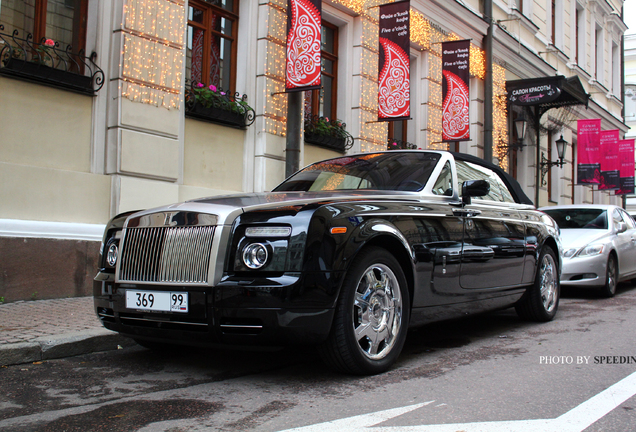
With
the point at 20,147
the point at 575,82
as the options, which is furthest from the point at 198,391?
the point at 575,82

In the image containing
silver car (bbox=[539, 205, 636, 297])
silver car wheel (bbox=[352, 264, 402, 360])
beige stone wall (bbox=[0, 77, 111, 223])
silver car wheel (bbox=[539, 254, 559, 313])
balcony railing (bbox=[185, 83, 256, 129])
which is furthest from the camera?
balcony railing (bbox=[185, 83, 256, 129])

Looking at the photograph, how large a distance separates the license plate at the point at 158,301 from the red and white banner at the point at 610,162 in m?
24.7

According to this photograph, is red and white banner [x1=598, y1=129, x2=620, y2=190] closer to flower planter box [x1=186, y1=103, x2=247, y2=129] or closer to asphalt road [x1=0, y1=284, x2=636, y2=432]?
flower planter box [x1=186, y1=103, x2=247, y2=129]

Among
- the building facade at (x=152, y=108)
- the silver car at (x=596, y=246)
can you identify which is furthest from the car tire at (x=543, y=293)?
the building facade at (x=152, y=108)

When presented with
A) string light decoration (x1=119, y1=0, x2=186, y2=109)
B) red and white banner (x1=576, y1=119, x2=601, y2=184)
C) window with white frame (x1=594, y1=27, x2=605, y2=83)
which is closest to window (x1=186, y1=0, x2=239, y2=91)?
string light decoration (x1=119, y1=0, x2=186, y2=109)

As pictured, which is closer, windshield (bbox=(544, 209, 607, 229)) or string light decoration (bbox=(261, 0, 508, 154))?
windshield (bbox=(544, 209, 607, 229))

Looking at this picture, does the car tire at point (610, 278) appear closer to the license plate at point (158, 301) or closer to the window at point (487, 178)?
the window at point (487, 178)

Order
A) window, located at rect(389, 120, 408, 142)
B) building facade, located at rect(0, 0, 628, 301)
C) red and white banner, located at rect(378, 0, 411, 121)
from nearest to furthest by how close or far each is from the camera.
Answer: building facade, located at rect(0, 0, 628, 301) → red and white banner, located at rect(378, 0, 411, 121) → window, located at rect(389, 120, 408, 142)

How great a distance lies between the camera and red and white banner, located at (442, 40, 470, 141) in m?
15.2

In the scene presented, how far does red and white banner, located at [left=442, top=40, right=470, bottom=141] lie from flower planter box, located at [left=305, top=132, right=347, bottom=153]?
4.04 metres

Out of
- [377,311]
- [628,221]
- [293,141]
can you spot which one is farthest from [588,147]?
[377,311]

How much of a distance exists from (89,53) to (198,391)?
5.72 m

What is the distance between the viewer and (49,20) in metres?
7.59

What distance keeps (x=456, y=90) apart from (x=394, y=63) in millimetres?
3364
